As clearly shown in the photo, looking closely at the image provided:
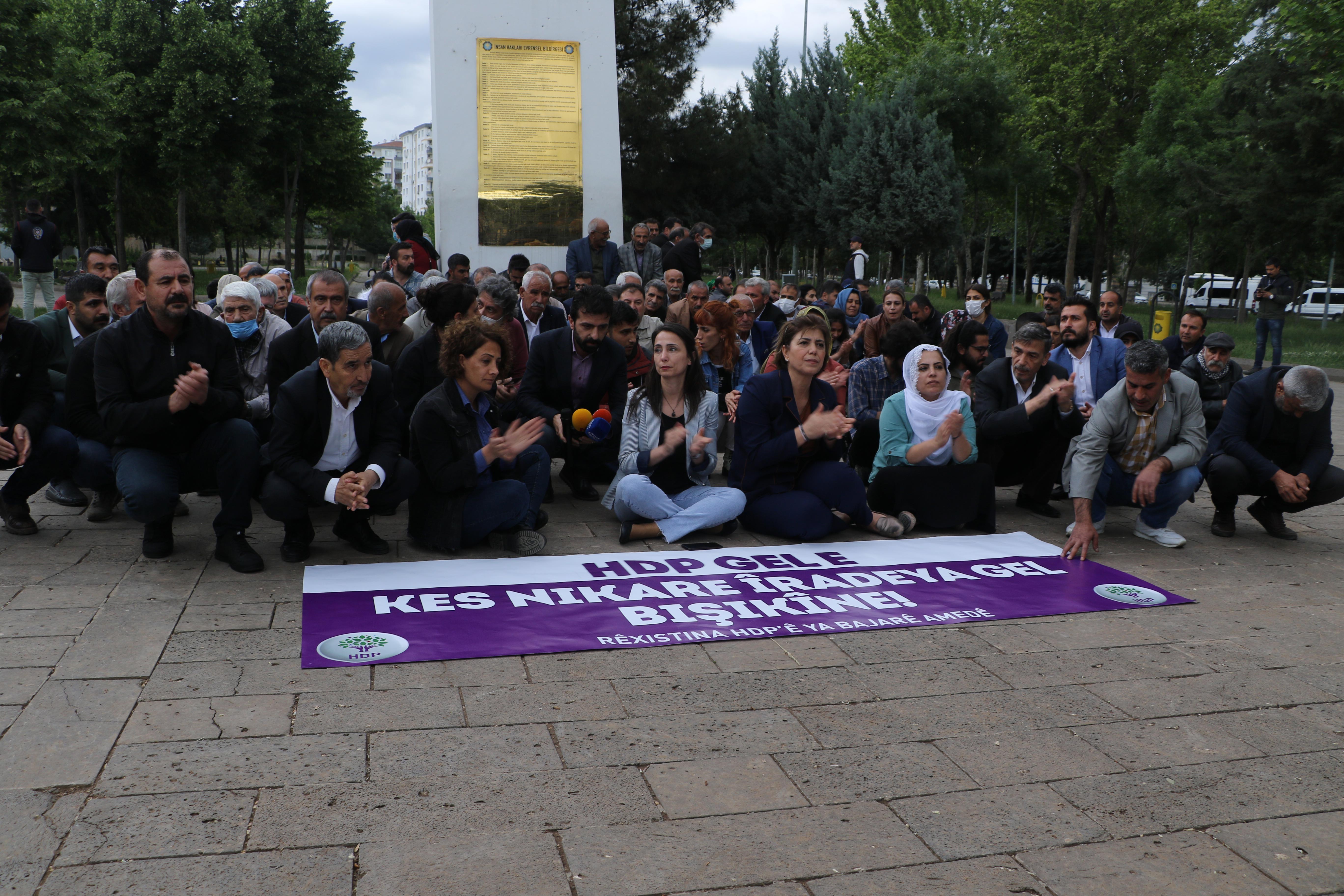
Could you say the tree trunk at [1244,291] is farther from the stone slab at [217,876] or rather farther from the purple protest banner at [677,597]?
the stone slab at [217,876]

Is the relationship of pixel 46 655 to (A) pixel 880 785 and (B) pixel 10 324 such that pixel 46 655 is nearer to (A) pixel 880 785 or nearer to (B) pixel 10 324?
(B) pixel 10 324

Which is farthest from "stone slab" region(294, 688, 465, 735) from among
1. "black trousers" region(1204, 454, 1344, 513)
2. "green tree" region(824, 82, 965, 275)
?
"green tree" region(824, 82, 965, 275)

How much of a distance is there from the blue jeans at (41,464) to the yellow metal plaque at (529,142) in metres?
9.35

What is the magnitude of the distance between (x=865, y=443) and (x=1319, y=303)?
153 ft

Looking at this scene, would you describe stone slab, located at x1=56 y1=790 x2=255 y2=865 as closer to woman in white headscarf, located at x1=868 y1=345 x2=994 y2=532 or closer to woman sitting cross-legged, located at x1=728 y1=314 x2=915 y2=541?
woman sitting cross-legged, located at x1=728 y1=314 x2=915 y2=541

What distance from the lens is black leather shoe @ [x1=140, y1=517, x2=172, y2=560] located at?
5582mm

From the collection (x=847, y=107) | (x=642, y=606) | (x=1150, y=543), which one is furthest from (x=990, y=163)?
(x=642, y=606)

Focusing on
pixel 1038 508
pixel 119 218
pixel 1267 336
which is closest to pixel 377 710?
pixel 1038 508

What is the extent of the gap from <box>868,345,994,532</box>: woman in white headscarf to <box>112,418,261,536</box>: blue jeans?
367 cm

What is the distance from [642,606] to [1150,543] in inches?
136

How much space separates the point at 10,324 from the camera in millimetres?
5969

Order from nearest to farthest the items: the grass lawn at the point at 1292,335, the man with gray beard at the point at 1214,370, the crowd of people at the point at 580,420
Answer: the crowd of people at the point at 580,420 → the man with gray beard at the point at 1214,370 → the grass lawn at the point at 1292,335

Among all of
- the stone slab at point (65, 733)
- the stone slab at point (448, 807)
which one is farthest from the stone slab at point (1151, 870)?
the stone slab at point (65, 733)

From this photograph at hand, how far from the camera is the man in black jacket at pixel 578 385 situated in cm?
749
